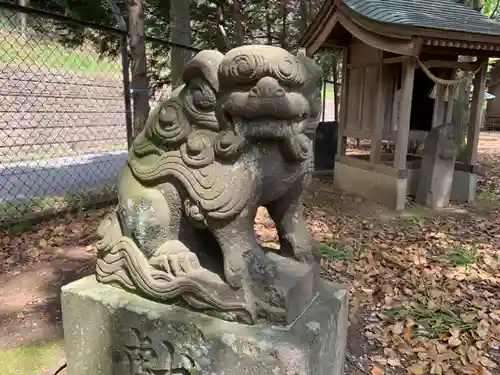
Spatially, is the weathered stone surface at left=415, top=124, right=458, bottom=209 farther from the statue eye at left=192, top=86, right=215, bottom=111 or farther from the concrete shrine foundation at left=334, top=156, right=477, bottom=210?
the statue eye at left=192, top=86, right=215, bottom=111

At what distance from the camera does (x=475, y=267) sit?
393 cm

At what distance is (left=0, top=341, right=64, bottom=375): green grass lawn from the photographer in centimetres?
232

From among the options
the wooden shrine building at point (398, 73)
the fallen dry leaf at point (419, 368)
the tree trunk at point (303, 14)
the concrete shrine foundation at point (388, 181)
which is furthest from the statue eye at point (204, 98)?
the tree trunk at point (303, 14)

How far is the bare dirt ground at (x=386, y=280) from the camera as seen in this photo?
104 inches

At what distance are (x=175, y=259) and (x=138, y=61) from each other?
3040 millimetres

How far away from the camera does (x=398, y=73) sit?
687 cm

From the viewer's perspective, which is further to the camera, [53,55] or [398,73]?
[53,55]

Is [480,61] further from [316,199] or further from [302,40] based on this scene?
[316,199]

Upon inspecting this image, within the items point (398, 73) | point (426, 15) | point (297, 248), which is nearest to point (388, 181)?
point (398, 73)

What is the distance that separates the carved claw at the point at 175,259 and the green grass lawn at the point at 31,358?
1.15 meters

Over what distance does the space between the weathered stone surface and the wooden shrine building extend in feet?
1.12

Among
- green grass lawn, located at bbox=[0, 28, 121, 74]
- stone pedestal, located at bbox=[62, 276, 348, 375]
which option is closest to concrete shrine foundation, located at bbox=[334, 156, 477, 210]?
green grass lawn, located at bbox=[0, 28, 121, 74]

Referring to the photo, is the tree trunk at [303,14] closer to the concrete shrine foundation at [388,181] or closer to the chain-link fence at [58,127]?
the chain-link fence at [58,127]

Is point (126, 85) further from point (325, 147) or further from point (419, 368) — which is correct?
point (325, 147)
